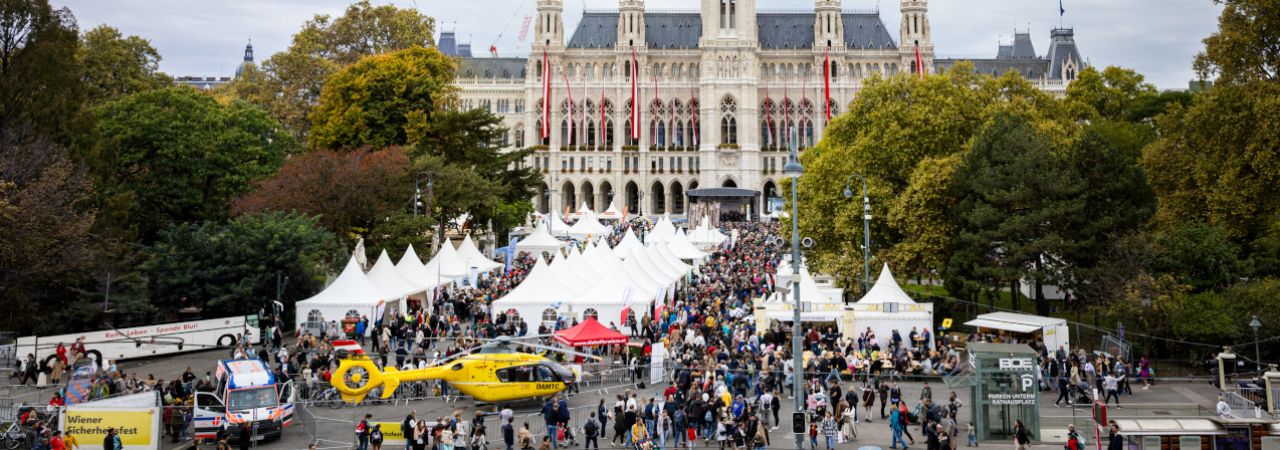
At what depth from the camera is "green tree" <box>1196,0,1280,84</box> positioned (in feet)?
83.8

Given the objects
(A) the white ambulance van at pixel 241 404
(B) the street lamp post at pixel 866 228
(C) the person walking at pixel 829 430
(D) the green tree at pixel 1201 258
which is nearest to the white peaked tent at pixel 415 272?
(B) the street lamp post at pixel 866 228

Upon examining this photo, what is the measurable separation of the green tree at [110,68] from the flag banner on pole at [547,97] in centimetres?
3991

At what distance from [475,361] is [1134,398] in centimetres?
1427

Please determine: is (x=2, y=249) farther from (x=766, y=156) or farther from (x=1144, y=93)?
(x=766, y=156)

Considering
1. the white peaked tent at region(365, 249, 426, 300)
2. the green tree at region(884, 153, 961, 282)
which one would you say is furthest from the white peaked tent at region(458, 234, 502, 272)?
the green tree at region(884, 153, 961, 282)

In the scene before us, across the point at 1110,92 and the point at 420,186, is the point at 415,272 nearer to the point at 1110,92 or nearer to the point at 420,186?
the point at 420,186

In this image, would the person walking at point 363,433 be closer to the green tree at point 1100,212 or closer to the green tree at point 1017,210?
the green tree at point 1017,210

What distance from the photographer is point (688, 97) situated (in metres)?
94.4

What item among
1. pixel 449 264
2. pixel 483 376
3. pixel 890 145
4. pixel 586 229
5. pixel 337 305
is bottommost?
pixel 483 376

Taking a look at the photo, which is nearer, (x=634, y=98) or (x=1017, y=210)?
(x=1017, y=210)

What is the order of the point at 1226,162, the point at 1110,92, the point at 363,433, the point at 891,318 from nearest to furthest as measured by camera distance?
the point at 363,433, the point at 1226,162, the point at 891,318, the point at 1110,92

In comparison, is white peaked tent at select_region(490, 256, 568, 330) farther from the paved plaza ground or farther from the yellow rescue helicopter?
the yellow rescue helicopter

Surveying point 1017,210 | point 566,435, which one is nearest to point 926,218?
point 1017,210

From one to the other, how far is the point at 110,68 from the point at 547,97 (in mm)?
48486
